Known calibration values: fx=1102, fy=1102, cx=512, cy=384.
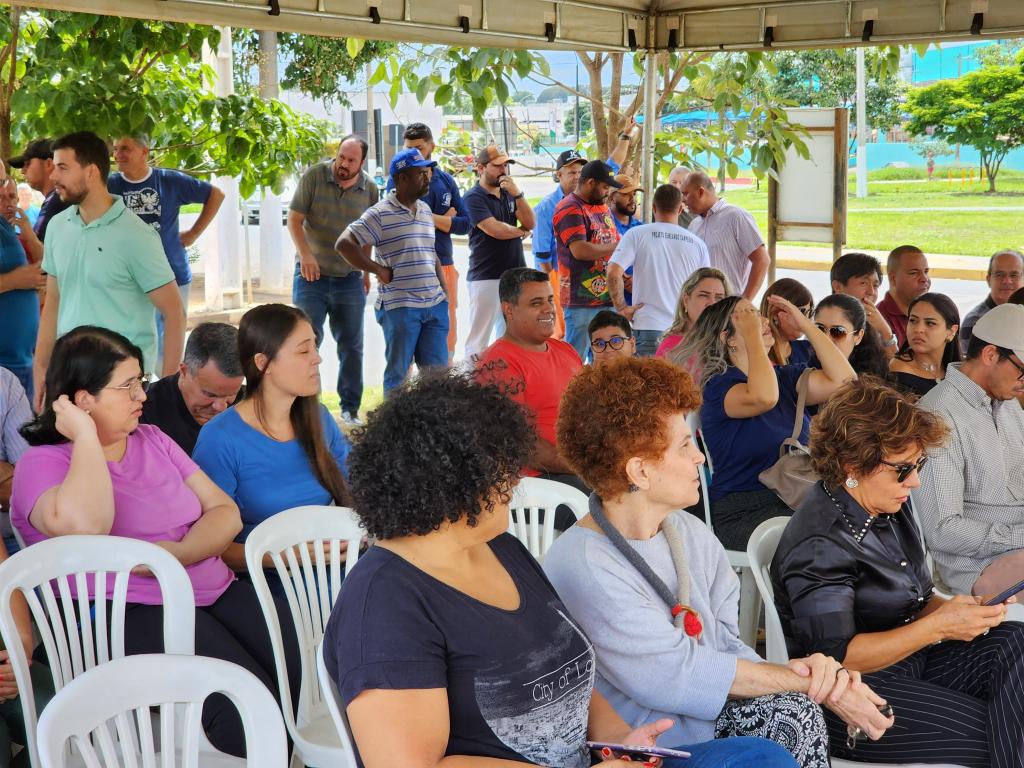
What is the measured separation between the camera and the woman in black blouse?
2.41 m

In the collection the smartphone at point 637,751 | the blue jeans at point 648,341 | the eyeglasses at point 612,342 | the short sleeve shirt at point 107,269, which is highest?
the short sleeve shirt at point 107,269

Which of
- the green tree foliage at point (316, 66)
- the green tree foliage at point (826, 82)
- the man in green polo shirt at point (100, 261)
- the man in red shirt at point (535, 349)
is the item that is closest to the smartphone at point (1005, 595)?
the man in red shirt at point (535, 349)

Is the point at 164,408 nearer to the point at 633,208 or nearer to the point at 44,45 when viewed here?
the point at 44,45

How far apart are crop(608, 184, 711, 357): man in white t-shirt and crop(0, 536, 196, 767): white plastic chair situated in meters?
4.17

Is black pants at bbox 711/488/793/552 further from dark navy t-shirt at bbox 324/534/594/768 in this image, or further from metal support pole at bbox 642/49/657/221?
metal support pole at bbox 642/49/657/221

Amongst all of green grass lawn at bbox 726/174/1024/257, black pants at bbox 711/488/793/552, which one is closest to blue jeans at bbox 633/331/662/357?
black pants at bbox 711/488/793/552

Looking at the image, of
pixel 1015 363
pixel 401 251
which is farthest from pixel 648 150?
pixel 1015 363

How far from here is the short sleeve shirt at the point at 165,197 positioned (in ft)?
19.4

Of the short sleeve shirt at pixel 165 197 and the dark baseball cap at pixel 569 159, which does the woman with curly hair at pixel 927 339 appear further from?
the short sleeve shirt at pixel 165 197

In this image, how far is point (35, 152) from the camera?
5.68 metres

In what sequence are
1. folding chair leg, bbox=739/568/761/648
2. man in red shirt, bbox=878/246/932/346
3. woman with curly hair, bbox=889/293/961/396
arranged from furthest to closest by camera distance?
1. man in red shirt, bbox=878/246/932/346
2. woman with curly hair, bbox=889/293/961/396
3. folding chair leg, bbox=739/568/761/648

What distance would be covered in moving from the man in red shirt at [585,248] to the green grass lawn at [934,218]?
9421 millimetres

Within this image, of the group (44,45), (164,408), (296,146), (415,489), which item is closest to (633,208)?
(296,146)

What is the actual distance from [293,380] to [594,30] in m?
3.24
